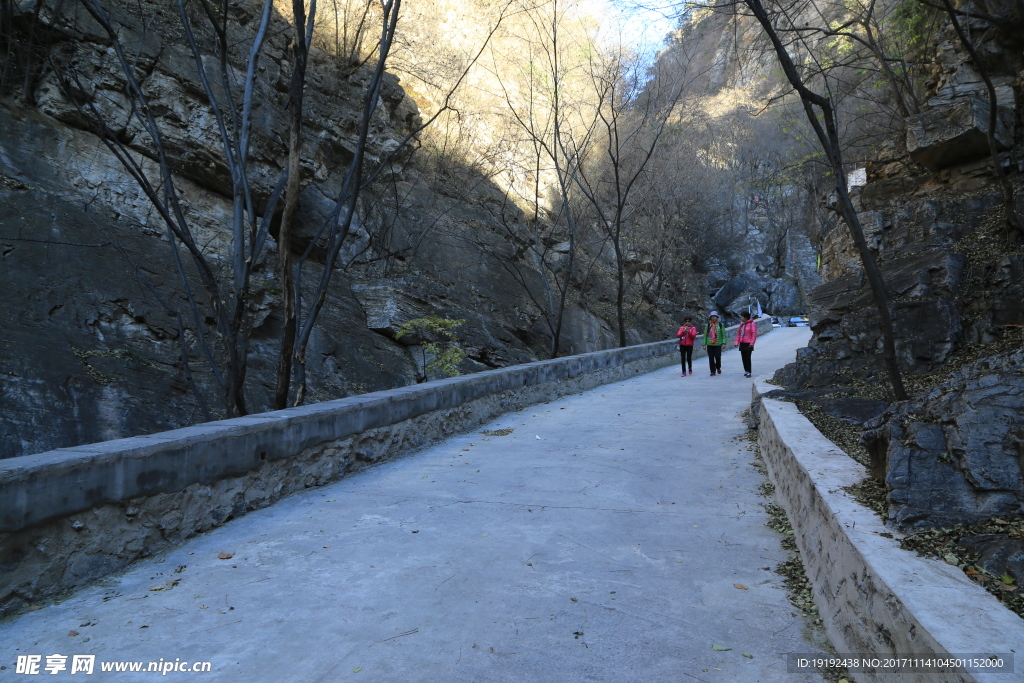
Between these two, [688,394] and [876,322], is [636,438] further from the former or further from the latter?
[688,394]

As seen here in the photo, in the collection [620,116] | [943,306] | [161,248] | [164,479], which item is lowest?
[164,479]

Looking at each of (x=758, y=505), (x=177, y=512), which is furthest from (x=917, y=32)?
(x=177, y=512)

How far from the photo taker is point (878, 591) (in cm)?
238

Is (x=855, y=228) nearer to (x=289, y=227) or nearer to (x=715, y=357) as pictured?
(x=289, y=227)

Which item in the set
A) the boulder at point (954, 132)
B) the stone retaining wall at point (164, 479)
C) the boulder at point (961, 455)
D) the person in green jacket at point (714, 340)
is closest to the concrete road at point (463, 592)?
the stone retaining wall at point (164, 479)

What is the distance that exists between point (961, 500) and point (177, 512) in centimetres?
439

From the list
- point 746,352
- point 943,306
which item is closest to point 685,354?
point 746,352

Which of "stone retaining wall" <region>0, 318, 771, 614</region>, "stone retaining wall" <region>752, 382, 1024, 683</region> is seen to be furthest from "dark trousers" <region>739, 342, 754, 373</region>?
"stone retaining wall" <region>752, 382, 1024, 683</region>

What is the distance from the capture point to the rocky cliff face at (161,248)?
869 cm

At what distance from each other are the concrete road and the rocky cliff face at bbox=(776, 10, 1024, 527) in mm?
996

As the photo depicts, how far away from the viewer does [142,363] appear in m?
9.60

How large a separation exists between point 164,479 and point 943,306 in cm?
833

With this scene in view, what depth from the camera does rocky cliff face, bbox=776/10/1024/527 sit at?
306 cm

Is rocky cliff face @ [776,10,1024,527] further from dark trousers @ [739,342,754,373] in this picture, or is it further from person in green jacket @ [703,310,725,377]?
person in green jacket @ [703,310,725,377]
